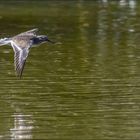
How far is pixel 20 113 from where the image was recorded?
10422mm

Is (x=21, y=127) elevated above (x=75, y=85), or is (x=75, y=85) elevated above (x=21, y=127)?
(x=21, y=127)

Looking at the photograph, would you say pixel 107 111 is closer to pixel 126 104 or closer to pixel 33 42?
pixel 126 104

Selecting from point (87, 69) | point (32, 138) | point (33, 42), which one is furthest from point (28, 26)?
point (32, 138)

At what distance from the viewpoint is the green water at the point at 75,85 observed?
9617 millimetres

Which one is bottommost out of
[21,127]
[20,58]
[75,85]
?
[75,85]

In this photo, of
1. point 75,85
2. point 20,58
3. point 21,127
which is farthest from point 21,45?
point 21,127

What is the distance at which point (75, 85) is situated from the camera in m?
12.3

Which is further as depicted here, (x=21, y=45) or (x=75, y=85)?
(x=75, y=85)

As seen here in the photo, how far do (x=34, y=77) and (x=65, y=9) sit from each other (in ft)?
46.5

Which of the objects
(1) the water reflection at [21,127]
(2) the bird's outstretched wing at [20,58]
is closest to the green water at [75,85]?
(1) the water reflection at [21,127]

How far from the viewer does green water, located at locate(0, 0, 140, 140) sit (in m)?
9.62

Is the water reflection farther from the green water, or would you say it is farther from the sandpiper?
the sandpiper

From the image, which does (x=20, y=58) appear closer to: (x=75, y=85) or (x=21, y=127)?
(x=75, y=85)

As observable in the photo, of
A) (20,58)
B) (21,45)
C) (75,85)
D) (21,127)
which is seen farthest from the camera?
(75,85)
